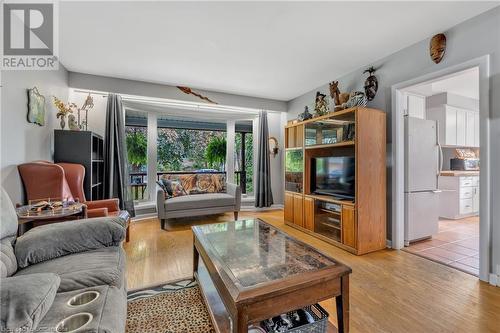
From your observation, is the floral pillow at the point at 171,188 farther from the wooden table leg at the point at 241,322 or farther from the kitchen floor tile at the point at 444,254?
the kitchen floor tile at the point at 444,254

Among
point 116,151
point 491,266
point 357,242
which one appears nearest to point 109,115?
point 116,151

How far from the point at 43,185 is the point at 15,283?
202cm

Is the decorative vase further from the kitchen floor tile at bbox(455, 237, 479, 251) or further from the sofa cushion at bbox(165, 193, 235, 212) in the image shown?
the kitchen floor tile at bbox(455, 237, 479, 251)

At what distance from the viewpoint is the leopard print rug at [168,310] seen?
152 cm

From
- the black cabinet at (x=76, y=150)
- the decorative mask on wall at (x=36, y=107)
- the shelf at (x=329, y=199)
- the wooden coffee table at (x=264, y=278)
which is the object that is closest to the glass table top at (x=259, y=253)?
the wooden coffee table at (x=264, y=278)

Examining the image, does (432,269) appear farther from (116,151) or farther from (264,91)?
(116,151)

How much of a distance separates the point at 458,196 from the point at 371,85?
3.01 metres

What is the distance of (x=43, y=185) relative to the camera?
7.96 feet

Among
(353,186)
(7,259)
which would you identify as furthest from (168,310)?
(353,186)

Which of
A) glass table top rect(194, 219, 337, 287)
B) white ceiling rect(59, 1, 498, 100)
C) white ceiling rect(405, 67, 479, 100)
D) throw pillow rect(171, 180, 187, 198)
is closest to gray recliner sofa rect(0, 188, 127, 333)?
glass table top rect(194, 219, 337, 287)

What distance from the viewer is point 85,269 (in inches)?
50.8

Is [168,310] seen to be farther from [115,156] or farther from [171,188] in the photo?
[115,156]

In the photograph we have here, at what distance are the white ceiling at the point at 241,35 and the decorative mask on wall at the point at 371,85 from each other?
6.5 inches

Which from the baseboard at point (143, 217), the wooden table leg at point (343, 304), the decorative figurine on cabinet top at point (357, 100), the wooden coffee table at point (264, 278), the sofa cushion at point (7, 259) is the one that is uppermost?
the decorative figurine on cabinet top at point (357, 100)
